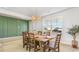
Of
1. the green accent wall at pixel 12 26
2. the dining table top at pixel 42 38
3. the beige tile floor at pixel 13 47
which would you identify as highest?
the green accent wall at pixel 12 26

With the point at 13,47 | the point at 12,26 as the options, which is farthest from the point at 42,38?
the point at 12,26

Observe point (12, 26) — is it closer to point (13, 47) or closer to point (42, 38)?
point (13, 47)

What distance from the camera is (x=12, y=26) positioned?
7.68 ft

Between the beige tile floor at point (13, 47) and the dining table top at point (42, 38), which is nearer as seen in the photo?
the beige tile floor at point (13, 47)

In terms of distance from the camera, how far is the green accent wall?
234cm

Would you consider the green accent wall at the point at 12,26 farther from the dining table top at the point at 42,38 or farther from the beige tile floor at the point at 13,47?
the dining table top at the point at 42,38

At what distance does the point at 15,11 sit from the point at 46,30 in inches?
40.0

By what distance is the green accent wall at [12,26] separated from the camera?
7.69 ft

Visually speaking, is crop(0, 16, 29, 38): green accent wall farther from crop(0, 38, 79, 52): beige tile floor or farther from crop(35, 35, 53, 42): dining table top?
crop(35, 35, 53, 42): dining table top

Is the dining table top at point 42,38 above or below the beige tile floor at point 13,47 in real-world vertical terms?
above

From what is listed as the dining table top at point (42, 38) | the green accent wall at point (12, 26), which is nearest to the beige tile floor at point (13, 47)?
the green accent wall at point (12, 26)

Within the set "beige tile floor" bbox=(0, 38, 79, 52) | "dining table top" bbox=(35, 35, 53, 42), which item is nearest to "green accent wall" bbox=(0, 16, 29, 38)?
"beige tile floor" bbox=(0, 38, 79, 52)
